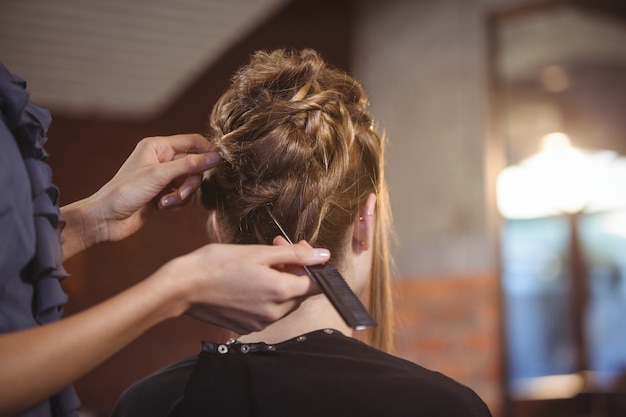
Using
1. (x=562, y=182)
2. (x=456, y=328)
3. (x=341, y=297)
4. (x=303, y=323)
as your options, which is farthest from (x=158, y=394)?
(x=562, y=182)

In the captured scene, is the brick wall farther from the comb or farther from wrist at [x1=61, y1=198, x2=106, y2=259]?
the comb

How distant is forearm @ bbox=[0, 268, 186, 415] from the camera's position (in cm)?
68

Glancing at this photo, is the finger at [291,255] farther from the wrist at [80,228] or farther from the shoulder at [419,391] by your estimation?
→ the wrist at [80,228]

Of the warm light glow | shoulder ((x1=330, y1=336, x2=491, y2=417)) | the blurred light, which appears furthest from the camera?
the warm light glow

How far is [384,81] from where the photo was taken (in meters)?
3.91

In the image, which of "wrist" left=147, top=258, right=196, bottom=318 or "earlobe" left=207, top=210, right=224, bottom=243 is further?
"earlobe" left=207, top=210, right=224, bottom=243

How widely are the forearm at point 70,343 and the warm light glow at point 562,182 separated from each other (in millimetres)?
3820

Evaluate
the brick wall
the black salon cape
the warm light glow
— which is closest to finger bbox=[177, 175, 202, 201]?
the black salon cape

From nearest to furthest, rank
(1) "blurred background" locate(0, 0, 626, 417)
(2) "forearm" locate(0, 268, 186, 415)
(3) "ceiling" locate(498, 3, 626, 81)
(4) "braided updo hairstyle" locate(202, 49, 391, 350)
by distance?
(2) "forearm" locate(0, 268, 186, 415)
(4) "braided updo hairstyle" locate(202, 49, 391, 350)
(1) "blurred background" locate(0, 0, 626, 417)
(3) "ceiling" locate(498, 3, 626, 81)

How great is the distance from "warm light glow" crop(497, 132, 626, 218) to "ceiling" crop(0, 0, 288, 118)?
72.7 inches

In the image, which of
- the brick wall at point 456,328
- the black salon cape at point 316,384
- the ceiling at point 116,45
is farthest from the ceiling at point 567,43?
the black salon cape at point 316,384

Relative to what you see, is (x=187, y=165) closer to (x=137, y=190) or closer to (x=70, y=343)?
(x=137, y=190)

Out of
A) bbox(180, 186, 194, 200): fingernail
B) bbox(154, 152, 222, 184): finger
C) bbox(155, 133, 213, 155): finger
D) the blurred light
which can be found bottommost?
the blurred light

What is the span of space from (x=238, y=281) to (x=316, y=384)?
0.28 meters
